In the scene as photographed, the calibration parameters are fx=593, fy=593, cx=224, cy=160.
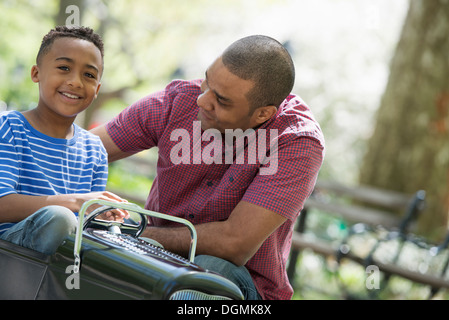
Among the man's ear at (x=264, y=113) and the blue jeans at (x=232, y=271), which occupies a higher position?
the man's ear at (x=264, y=113)

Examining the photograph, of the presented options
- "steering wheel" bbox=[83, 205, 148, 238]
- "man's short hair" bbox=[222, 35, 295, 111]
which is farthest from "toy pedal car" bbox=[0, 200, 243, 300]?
"man's short hair" bbox=[222, 35, 295, 111]

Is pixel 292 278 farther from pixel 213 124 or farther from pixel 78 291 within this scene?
pixel 78 291

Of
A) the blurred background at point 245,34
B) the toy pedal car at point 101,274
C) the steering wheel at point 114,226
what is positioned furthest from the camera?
the blurred background at point 245,34

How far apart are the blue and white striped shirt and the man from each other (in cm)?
38

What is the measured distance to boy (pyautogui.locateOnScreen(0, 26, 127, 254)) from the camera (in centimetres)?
198

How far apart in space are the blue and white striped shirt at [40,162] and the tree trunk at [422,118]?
4.71m

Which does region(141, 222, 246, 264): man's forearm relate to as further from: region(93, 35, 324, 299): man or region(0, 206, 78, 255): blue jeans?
region(0, 206, 78, 255): blue jeans

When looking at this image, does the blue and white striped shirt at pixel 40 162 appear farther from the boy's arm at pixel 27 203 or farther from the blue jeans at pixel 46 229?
the blue jeans at pixel 46 229

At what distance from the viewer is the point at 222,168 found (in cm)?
267

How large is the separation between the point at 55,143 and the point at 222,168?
76 centimetres

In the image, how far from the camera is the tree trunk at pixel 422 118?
6.46m

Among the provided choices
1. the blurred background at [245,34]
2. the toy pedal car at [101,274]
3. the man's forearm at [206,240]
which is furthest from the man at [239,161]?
the blurred background at [245,34]

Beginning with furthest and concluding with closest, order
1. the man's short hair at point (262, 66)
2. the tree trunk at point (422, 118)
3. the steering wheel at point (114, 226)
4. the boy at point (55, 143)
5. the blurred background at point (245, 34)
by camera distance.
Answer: the blurred background at point (245, 34), the tree trunk at point (422, 118), the man's short hair at point (262, 66), the boy at point (55, 143), the steering wheel at point (114, 226)
